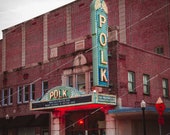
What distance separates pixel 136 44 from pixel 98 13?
10.8 meters

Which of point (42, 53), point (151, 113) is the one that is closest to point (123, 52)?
point (151, 113)

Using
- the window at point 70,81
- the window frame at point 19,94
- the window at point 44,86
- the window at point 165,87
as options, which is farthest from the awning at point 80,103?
the window at point 165,87

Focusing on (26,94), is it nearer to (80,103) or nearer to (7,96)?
(7,96)

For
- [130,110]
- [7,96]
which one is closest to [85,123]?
[130,110]

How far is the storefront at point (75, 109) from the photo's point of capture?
967 inches

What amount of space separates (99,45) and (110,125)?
534 centimetres

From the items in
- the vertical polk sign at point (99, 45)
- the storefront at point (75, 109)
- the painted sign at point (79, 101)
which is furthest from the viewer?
the vertical polk sign at point (99, 45)

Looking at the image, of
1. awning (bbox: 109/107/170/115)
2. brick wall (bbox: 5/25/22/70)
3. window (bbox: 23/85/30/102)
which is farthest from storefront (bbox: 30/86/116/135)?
brick wall (bbox: 5/25/22/70)

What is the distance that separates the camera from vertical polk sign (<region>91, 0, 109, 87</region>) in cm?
2514

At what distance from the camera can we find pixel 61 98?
26016mm

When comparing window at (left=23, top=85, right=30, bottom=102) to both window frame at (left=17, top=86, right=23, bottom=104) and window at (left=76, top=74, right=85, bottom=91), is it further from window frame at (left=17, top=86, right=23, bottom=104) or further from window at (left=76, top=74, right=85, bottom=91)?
window at (left=76, top=74, right=85, bottom=91)

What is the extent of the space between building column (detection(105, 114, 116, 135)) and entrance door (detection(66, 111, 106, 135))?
39.9 inches

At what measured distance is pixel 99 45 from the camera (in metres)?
25.7

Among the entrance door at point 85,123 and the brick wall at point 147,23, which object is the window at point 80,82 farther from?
the brick wall at point 147,23
